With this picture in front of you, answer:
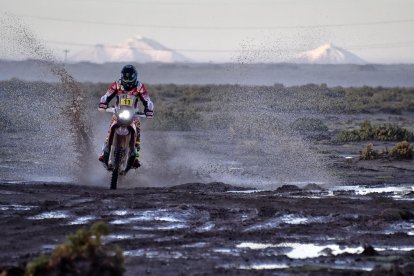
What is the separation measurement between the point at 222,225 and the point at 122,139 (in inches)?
198

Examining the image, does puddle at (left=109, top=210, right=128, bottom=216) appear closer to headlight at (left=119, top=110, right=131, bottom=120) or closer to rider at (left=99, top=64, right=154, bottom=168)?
headlight at (left=119, top=110, right=131, bottom=120)

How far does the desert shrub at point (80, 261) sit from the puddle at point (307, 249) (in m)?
2.77

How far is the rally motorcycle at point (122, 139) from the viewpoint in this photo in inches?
701

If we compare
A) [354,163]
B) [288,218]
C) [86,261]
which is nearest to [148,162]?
[354,163]

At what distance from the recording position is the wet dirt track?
10711 millimetres

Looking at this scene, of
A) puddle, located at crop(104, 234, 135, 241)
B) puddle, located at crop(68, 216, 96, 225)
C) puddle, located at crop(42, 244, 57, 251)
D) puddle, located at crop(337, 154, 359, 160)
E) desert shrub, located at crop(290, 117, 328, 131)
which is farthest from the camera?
desert shrub, located at crop(290, 117, 328, 131)

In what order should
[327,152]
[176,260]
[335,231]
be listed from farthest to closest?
[327,152] → [335,231] → [176,260]

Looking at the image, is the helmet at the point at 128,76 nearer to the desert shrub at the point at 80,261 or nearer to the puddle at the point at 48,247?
the puddle at the point at 48,247

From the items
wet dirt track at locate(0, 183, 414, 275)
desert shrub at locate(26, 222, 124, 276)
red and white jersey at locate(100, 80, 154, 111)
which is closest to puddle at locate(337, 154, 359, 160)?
wet dirt track at locate(0, 183, 414, 275)

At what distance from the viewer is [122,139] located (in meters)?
18.1

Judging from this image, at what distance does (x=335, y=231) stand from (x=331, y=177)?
333 inches

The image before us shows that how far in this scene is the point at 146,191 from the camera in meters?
17.7

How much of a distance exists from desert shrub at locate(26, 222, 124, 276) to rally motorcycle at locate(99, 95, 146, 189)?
29.1ft

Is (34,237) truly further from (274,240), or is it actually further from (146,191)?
(146,191)
